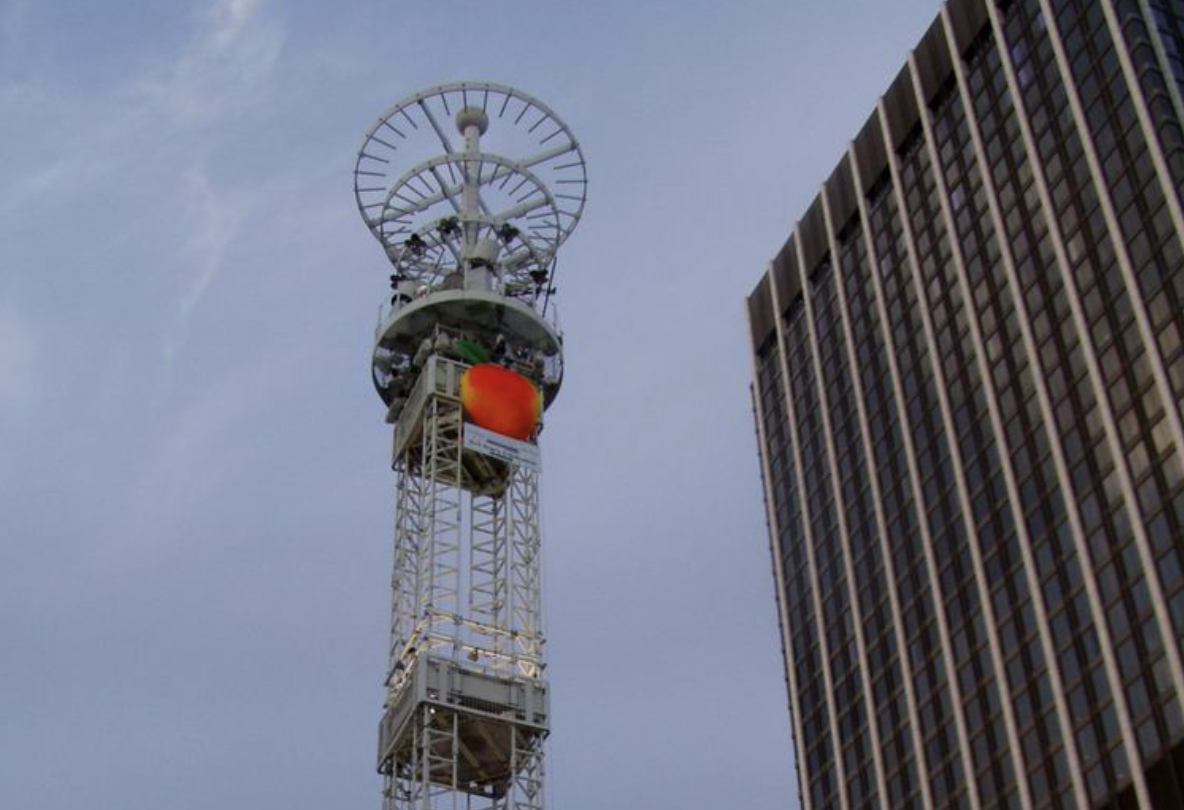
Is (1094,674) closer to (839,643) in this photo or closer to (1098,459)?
(1098,459)

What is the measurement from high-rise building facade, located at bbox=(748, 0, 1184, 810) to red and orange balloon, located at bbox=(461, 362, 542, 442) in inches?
843

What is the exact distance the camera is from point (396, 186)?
405 ft

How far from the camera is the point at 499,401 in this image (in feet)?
368

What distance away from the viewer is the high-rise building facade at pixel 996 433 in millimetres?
91375

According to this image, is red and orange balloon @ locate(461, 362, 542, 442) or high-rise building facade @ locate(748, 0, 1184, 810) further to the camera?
red and orange balloon @ locate(461, 362, 542, 442)

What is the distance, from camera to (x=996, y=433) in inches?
4134

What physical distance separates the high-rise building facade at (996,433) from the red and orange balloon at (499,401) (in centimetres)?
2141

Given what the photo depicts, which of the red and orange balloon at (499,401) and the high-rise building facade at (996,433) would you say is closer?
the high-rise building facade at (996,433)

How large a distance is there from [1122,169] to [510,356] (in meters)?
37.3

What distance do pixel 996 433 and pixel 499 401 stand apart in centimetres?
2783

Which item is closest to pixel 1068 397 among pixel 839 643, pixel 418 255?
pixel 839 643

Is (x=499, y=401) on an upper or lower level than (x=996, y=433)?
upper

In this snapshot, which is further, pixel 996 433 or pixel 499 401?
pixel 499 401

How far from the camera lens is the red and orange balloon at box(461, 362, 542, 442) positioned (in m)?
112
